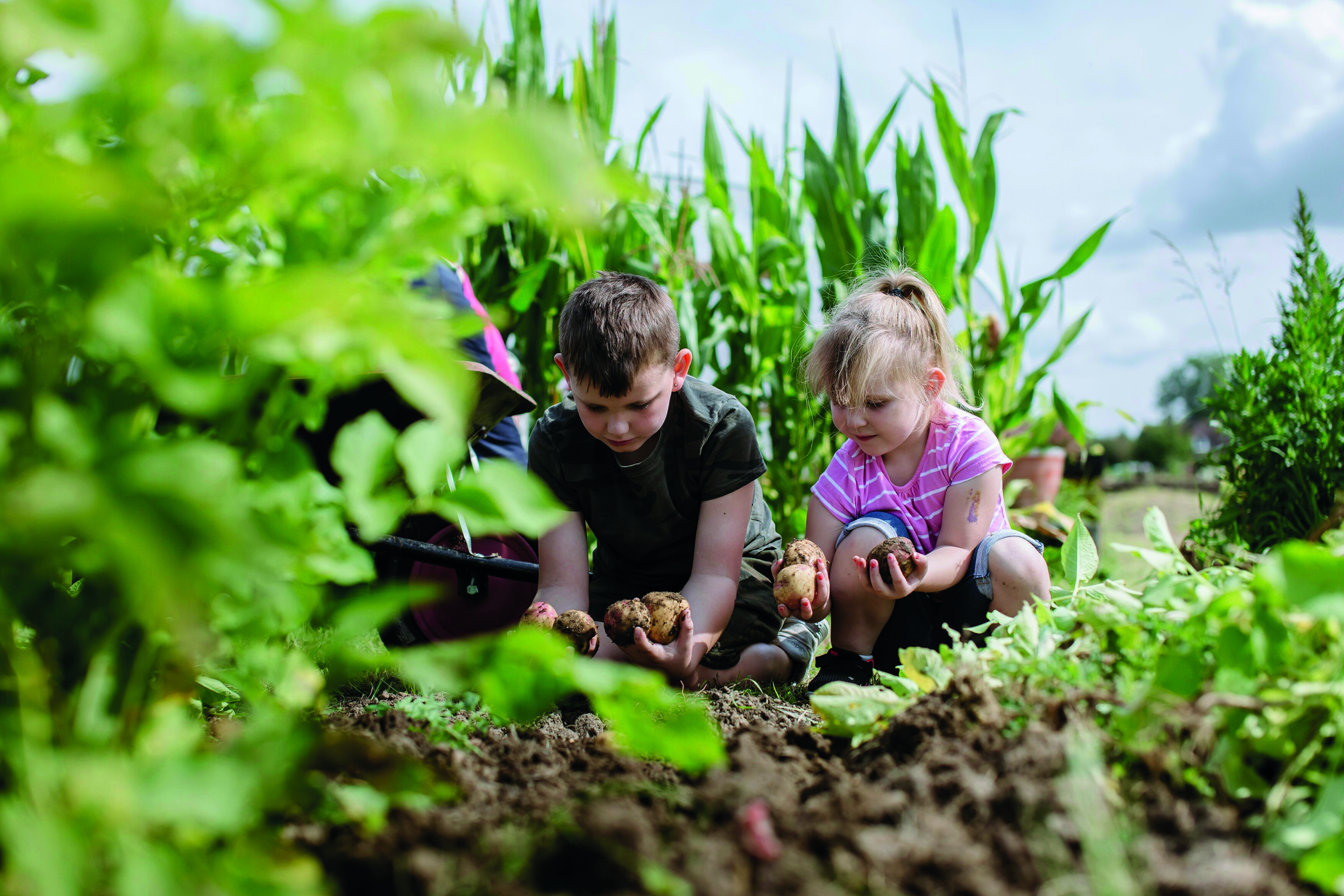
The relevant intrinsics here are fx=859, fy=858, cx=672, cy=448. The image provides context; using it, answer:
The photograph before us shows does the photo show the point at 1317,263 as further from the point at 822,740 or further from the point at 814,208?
the point at 822,740

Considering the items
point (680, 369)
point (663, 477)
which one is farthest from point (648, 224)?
point (663, 477)

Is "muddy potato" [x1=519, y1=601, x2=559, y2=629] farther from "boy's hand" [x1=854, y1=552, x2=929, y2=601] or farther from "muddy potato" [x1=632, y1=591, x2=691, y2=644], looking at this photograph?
"boy's hand" [x1=854, y1=552, x2=929, y2=601]

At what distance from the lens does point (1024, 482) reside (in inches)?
152

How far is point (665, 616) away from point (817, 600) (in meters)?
0.40

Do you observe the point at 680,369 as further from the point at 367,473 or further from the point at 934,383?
the point at 367,473

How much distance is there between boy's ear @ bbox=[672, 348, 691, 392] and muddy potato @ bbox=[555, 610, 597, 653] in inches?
27.4

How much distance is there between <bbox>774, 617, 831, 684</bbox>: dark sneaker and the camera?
2.50 metres

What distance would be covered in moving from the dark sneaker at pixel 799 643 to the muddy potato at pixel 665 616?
0.48m

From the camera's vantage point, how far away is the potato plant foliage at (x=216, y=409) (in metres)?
0.54

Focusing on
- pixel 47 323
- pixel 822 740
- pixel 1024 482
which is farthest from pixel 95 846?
pixel 1024 482

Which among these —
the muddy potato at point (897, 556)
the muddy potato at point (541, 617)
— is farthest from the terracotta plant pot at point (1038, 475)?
the muddy potato at point (541, 617)

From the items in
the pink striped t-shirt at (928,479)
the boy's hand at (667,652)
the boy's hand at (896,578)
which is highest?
the pink striped t-shirt at (928,479)

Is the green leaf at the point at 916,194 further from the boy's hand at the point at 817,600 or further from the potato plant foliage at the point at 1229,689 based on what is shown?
the potato plant foliage at the point at 1229,689

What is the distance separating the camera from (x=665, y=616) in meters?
2.00
